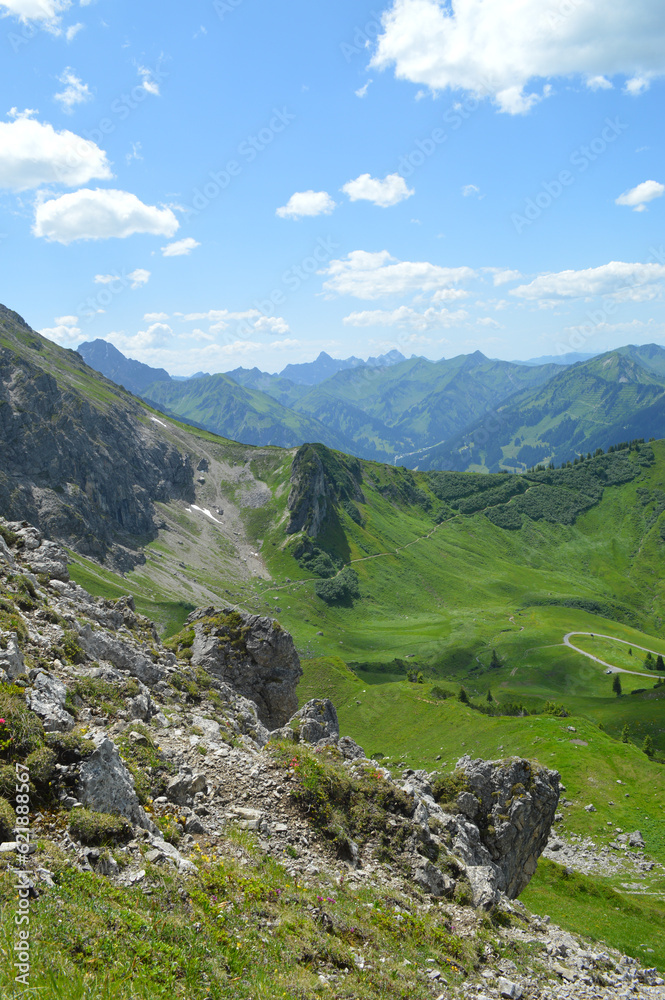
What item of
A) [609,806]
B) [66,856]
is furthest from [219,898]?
[609,806]

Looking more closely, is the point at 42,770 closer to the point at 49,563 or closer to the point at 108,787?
the point at 108,787

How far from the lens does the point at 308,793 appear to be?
71.5 feet

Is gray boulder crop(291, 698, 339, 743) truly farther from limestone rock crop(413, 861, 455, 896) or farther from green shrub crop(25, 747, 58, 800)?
green shrub crop(25, 747, 58, 800)

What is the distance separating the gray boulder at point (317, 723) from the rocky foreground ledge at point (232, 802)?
156mm

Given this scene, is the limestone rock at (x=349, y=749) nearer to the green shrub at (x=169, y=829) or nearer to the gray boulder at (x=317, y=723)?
the gray boulder at (x=317, y=723)

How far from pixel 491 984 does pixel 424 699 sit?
95.2 m

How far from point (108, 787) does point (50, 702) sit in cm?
399

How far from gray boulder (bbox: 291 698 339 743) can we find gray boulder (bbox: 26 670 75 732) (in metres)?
14.8

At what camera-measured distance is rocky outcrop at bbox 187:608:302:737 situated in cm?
4847

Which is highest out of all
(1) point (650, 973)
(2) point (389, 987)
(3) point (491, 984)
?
(2) point (389, 987)

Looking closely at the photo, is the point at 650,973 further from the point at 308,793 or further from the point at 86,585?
the point at 86,585

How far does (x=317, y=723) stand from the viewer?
34.0m
